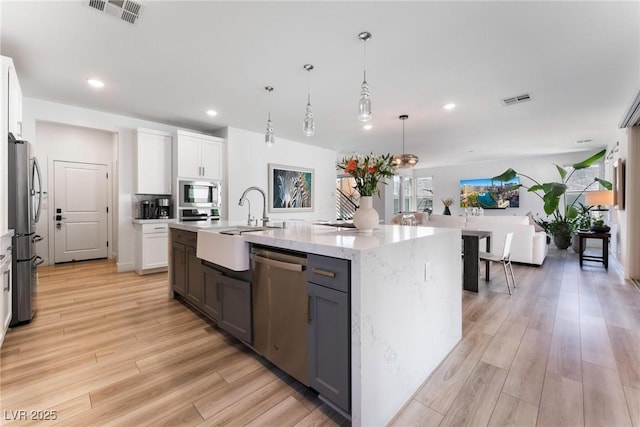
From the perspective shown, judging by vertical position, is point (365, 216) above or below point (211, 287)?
above

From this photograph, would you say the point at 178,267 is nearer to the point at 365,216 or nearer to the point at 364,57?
the point at 365,216

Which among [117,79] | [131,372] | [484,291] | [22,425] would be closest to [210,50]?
[117,79]

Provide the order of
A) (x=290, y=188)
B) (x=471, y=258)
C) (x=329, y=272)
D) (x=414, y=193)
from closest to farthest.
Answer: (x=329, y=272)
(x=471, y=258)
(x=290, y=188)
(x=414, y=193)

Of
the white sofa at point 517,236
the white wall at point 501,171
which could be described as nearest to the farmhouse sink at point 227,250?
the white sofa at point 517,236

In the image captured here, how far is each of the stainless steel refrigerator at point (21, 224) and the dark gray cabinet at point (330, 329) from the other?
283 centimetres

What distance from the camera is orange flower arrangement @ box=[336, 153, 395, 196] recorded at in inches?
73.1

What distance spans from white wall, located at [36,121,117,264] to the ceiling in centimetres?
184

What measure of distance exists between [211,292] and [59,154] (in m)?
5.19

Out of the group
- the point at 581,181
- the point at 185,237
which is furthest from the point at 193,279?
the point at 581,181

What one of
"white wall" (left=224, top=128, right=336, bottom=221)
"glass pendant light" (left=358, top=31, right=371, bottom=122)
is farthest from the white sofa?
"glass pendant light" (left=358, top=31, right=371, bottom=122)

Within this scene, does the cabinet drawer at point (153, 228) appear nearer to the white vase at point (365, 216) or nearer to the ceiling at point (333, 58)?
the ceiling at point (333, 58)

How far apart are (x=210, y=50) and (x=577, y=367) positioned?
3.79 meters

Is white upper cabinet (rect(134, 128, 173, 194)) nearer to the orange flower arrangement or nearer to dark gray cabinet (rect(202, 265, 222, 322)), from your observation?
dark gray cabinet (rect(202, 265, 222, 322))

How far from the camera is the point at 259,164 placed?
5.71 meters
